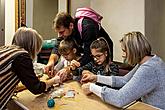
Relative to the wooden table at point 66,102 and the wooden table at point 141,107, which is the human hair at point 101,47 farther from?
the wooden table at point 141,107

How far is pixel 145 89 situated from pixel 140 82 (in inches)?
2.1

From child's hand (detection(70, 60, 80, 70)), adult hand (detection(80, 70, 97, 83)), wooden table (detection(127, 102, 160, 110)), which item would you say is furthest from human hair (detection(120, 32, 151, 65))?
child's hand (detection(70, 60, 80, 70))

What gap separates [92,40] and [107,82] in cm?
51

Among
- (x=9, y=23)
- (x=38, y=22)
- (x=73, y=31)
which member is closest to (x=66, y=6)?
(x=38, y=22)

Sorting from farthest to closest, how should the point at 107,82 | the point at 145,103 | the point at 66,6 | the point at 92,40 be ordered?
the point at 66,6 → the point at 92,40 → the point at 107,82 → the point at 145,103

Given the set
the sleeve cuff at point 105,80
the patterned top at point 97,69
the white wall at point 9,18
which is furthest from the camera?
the white wall at point 9,18

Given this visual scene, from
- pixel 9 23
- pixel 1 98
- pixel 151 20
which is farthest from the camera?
pixel 151 20

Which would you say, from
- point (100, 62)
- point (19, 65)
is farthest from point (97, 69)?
point (19, 65)

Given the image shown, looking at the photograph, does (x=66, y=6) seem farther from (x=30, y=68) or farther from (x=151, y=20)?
(x=30, y=68)

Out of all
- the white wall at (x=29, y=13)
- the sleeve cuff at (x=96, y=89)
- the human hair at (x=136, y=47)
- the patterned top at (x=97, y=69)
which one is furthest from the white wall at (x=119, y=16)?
the sleeve cuff at (x=96, y=89)

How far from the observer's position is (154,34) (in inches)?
123

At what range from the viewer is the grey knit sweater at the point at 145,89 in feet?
4.40

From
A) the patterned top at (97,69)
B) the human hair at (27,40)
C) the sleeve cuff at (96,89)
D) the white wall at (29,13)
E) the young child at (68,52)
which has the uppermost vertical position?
the white wall at (29,13)

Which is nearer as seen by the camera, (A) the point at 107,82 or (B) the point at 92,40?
(A) the point at 107,82
